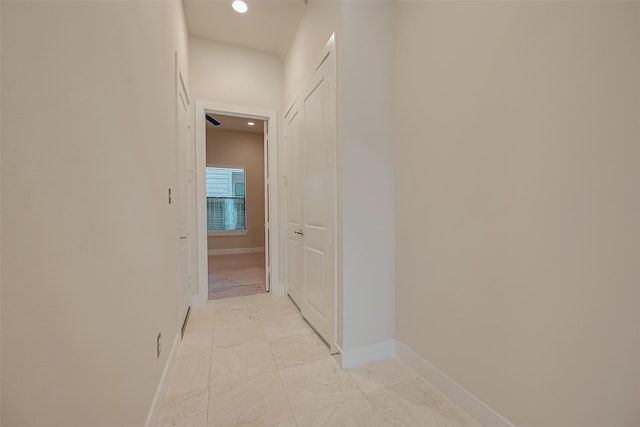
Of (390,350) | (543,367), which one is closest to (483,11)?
(543,367)

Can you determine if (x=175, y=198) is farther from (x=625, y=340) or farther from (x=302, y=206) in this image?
(x=625, y=340)

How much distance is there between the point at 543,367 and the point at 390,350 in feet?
3.42

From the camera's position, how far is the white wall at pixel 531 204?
0.89 metres

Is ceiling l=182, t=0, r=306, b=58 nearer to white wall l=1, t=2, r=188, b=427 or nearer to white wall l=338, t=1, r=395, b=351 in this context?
white wall l=338, t=1, r=395, b=351

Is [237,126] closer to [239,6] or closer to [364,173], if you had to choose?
[239,6]

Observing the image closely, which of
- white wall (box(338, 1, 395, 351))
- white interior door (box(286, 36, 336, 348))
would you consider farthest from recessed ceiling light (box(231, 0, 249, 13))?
white wall (box(338, 1, 395, 351))

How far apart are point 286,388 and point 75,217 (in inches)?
59.3

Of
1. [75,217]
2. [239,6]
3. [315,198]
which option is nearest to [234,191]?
[239,6]

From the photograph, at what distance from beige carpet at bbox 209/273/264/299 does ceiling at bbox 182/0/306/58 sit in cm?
331

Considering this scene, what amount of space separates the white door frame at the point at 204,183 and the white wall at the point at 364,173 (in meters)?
1.58

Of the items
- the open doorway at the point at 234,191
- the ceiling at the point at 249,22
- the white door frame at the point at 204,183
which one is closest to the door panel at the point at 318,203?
the white door frame at the point at 204,183

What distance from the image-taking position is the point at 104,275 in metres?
0.88

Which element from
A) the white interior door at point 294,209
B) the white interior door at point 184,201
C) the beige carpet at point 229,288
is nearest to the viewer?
the white interior door at point 184,201

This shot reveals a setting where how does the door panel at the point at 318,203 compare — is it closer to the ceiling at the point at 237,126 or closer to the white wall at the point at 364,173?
the white wall at the point at 364,173
